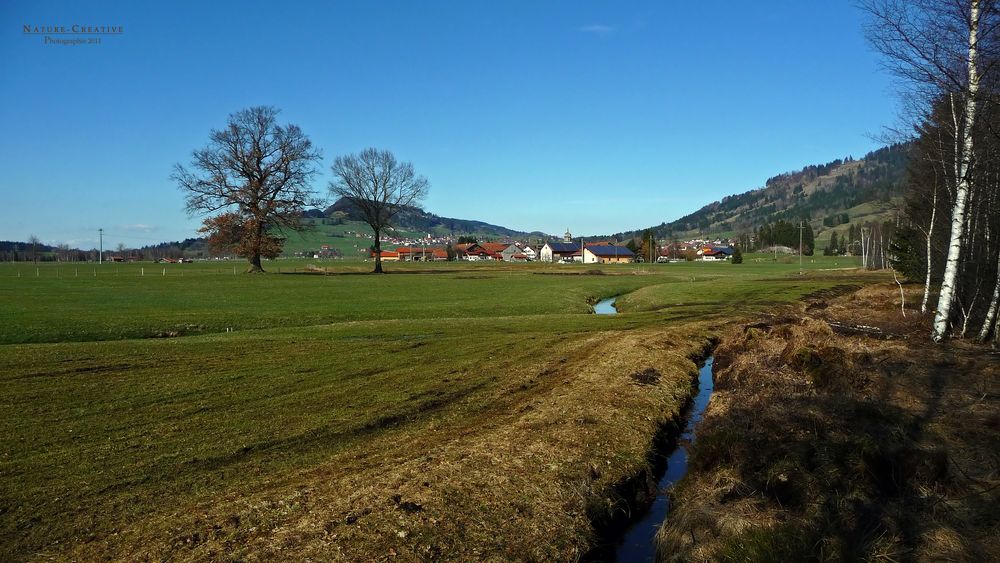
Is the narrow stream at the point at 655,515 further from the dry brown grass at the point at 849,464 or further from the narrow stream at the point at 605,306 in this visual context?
the narrow stream at the point at 605,306

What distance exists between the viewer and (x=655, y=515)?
8.94 metres

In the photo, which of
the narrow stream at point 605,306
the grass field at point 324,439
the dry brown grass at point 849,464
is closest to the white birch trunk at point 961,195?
the dry brown grass at point 849,464

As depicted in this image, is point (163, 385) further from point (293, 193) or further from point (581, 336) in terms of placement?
point (293, 193)

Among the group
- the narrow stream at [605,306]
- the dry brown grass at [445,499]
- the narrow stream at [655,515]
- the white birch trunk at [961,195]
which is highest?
the white birch trunk at [961,195]

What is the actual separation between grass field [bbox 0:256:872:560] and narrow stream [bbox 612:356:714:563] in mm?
607

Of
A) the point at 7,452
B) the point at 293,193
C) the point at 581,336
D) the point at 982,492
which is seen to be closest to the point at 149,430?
the point at 7,452

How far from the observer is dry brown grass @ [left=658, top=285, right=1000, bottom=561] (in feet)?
20.3

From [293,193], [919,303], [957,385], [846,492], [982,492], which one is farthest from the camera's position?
[293,193]

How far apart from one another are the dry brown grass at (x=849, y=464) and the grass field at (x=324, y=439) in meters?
1.59

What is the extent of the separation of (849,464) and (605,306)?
124ft

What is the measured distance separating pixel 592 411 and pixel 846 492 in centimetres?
496

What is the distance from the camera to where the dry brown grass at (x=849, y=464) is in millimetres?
6180

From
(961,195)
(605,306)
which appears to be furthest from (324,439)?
(605,306)

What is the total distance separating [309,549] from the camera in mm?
6168
